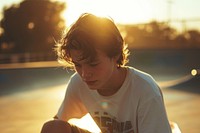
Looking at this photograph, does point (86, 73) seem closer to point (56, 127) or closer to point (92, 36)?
point (92, 36)

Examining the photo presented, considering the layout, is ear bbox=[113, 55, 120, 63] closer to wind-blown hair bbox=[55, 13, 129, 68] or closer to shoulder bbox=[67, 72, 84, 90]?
wind-blown hair bbox=[55, 13, 129, 68]

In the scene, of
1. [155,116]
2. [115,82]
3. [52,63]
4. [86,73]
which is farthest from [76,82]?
[52,63]

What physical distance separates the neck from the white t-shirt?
0.12 feet

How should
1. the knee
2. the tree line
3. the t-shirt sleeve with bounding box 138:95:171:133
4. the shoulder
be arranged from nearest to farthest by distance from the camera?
the t-shirt sleeve with bounding box 138:95:171:133 < the knee < the shoulder < the tree line

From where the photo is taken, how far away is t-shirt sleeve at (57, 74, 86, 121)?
10.2 feet

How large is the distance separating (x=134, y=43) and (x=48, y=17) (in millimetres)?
21668

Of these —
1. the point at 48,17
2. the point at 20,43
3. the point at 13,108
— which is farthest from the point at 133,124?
the point at 48,17

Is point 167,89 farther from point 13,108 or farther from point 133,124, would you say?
point 133,124

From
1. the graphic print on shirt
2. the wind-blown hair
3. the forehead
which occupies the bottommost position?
the graphic print on shirt

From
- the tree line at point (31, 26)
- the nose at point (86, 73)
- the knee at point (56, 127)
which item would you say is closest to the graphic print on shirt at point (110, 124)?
the knee at point (56, 127)

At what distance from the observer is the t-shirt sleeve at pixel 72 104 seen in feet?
10.2

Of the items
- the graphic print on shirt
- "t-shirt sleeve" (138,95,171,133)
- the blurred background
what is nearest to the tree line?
the blurred background

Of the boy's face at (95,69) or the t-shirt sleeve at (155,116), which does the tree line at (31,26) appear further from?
the t-shirt sleeve at (155,116)

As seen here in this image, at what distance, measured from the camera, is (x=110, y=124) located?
297cm
